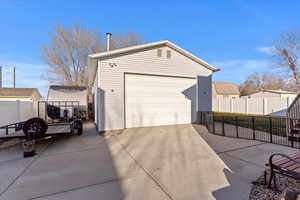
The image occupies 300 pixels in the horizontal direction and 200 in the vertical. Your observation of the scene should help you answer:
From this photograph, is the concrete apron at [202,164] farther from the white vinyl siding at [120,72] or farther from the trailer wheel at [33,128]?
the trailer wheel at [33,128]

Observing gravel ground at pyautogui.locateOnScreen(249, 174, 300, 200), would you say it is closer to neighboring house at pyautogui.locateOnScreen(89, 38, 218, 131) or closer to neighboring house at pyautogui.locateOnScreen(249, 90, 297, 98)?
neighboring house at pyautogui.locateOnScreen(89, 38, 218, 131)

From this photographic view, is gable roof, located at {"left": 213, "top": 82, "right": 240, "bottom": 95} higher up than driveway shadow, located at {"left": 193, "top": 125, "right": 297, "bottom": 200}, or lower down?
higher up

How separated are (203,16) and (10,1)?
12131 mm

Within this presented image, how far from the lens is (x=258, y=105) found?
16.8 metres

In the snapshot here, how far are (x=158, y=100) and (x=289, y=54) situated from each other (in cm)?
2526

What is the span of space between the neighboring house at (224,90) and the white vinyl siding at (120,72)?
1017 inches

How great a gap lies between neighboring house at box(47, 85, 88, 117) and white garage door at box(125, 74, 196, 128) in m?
5.17

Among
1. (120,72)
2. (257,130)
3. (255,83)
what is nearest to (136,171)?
(120,72)

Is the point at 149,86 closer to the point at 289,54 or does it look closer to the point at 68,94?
the point at 68,94

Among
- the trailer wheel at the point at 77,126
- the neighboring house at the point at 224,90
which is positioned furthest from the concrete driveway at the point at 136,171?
the neighboring house at the point at 224,90

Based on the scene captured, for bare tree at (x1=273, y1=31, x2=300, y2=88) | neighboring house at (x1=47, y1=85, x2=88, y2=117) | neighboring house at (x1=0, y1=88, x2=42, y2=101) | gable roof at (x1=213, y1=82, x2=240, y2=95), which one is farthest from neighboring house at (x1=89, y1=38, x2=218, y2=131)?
gable roof at (x1=213, y1=82, x2=240, y2=95)

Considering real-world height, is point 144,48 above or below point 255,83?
below

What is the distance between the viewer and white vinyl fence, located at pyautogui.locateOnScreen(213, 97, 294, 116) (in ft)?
49.6

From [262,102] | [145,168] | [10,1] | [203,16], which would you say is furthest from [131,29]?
[145,168]
